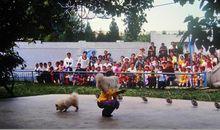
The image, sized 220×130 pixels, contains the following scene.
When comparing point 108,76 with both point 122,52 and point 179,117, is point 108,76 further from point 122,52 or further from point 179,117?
point 122,52

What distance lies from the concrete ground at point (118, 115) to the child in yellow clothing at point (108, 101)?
0.69ft

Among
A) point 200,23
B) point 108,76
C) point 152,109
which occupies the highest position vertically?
point 200,23

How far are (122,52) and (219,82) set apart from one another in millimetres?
11972

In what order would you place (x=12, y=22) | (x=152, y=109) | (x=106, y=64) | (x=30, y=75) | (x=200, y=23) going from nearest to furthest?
1. (x=200, y=23)
2. (x=152, y=109)
3. (x=12, y=22)
4. (x=106, y=64)
5. (x=30, y=75)

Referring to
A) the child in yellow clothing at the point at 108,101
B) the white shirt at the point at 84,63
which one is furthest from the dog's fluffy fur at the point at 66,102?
the white shirt at the point at 84,63

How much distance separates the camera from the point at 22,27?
1842 cm

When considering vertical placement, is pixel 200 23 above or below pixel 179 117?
above

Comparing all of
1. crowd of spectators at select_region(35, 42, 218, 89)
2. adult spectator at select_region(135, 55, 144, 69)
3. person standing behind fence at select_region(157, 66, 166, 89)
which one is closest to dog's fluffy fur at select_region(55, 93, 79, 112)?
crowd of spectators at select_region(35, 42, 218, 89)

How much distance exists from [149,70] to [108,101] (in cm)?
1181

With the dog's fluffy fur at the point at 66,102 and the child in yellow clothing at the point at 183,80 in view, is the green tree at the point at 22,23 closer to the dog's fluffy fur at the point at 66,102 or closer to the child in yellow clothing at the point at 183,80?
the dog's fluffy fur at the point at 66,102

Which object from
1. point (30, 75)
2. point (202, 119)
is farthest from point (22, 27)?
point (30, 75)

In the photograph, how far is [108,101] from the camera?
1371 centimetres

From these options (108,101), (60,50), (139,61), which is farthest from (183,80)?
(60,50)

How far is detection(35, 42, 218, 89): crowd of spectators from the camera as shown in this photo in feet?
80.1
